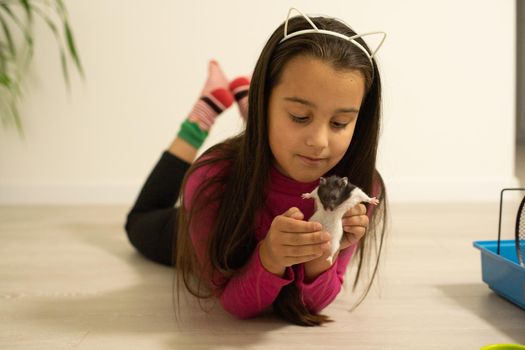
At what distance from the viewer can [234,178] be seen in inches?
39.2

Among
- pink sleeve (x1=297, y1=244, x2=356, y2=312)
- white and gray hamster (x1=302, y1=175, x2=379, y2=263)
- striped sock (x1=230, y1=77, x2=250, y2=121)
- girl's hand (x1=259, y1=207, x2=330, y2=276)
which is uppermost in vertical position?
striped sock (x1=230, y1=77, x2=250, y2=121)

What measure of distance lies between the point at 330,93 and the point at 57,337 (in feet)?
1.84

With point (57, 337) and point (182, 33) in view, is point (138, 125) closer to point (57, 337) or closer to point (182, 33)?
point (182, 33)

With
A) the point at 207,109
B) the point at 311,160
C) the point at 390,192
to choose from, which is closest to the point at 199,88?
the point at 207,109

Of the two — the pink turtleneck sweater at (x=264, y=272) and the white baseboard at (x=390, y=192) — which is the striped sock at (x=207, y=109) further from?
the white baseboard at (x=390, y=192)

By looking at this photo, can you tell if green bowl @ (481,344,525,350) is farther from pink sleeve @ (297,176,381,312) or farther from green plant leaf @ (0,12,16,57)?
green plant leaf @ (0,12,16,57)

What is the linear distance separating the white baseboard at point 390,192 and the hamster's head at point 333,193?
147 cm

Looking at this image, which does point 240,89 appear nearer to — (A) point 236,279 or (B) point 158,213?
(B) point 158,213

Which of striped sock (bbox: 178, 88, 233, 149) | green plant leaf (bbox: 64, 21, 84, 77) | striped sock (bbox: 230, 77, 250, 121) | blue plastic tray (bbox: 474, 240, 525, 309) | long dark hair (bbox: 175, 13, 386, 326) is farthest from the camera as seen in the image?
green plant leaf (bbox: 64, 21, 84, 77)

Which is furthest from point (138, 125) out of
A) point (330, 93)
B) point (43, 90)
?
point (330, 93)

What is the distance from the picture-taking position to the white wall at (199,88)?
2.15 m

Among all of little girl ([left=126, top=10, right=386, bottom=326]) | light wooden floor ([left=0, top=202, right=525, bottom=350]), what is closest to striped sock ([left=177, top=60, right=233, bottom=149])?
light wooden floor ([left=0, top=202, right=525, bottom=350])

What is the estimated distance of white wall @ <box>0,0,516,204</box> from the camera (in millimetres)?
2154

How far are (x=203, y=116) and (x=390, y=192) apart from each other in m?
0.94
